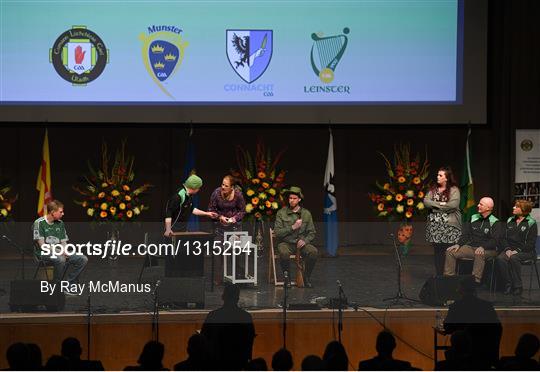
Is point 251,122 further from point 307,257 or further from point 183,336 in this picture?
point 183,336

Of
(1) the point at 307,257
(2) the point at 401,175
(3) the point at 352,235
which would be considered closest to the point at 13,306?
(1) the point at 307,257

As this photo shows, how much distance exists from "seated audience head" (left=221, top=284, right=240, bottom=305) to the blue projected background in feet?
15.2

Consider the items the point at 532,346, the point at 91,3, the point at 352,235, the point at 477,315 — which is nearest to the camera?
the point at 532,346

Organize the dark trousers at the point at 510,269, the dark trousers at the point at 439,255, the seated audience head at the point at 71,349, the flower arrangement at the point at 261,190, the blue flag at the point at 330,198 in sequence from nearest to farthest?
the seated audience head at the point at 71,349, the dark trousers at the point at 510,269, the dark trousers at the point at 439,255, the flower arrangement at the point at 261,190, the blue flag at the point at 330,198

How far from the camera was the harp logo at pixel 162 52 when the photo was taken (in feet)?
42.6

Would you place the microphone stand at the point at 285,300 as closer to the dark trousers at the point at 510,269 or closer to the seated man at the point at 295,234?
the seated man at the point at 295,234

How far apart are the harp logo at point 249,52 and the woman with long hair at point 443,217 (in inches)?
138

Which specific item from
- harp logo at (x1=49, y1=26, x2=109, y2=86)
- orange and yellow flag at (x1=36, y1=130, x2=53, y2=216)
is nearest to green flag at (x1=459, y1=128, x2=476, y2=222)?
harp logo at (x1=49, y1=26, x2=109, y2=86)

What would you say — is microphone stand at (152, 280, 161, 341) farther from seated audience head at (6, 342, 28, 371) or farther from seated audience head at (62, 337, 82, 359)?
seated audience head at (6, 342, 28, 371)

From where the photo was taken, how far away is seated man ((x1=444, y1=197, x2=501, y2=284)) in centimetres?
973

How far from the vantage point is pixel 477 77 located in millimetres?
13227

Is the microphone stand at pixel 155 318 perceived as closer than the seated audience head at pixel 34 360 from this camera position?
No

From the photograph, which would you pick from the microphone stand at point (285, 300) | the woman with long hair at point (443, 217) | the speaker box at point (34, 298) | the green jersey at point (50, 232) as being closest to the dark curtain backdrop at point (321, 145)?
the woman with long hair at point (443, 217)

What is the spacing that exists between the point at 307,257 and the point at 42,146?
5.46m
